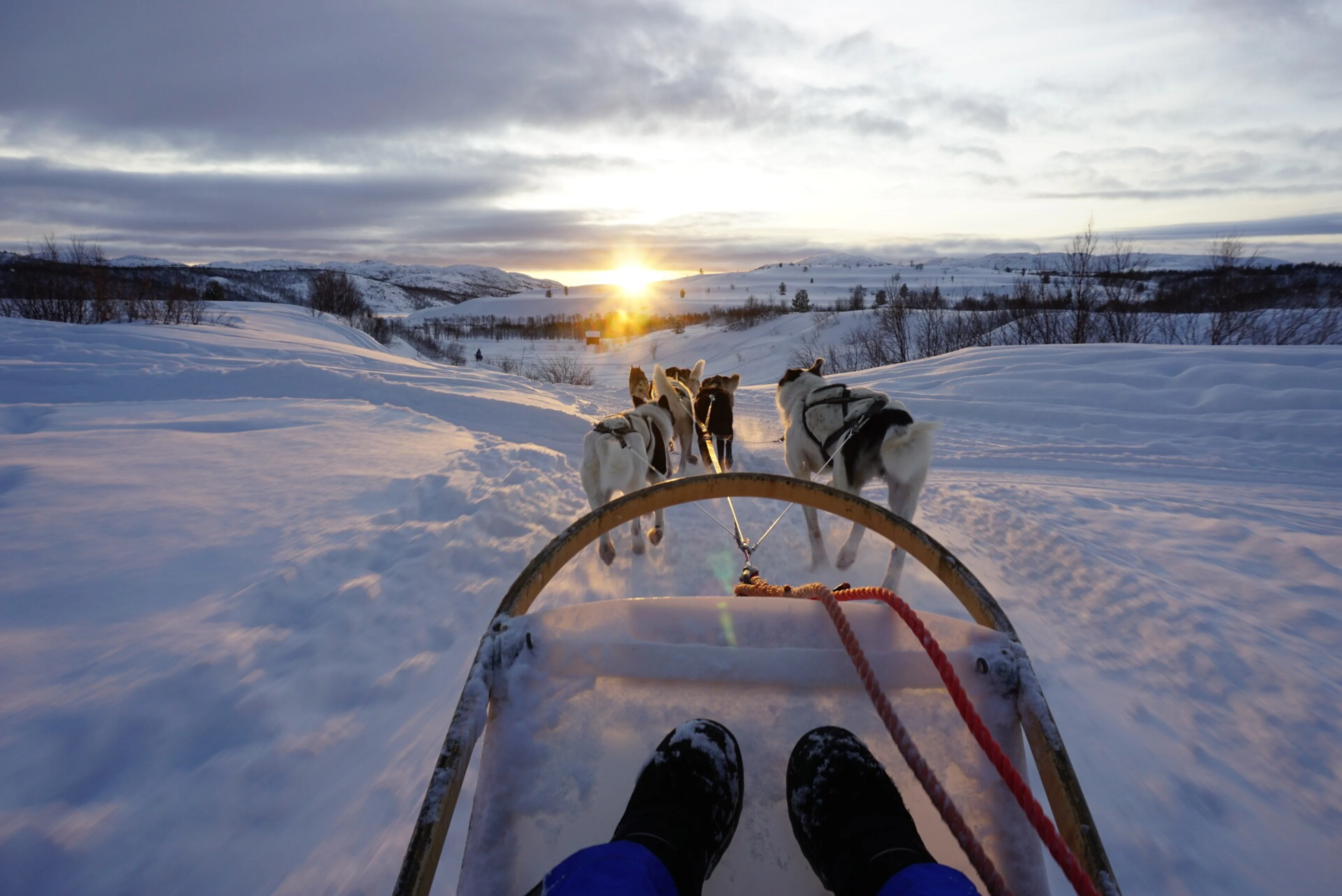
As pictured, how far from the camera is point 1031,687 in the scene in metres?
1.22

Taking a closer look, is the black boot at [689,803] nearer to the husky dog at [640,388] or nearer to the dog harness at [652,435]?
the dog harness at [652,435]

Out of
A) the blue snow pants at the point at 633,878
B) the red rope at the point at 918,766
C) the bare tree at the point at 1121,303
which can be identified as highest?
the bare tree at the point at 1121,303

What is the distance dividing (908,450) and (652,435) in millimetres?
1783

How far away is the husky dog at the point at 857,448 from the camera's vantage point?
120 inches

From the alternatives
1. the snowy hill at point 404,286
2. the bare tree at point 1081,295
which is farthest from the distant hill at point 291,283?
the bare tree at point 1081,295

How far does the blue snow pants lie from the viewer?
1.01 meters

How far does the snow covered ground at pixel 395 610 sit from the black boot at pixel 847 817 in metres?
1.01

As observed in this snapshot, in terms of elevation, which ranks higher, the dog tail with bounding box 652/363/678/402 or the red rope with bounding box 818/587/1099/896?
the dog tail with bounding box 652/363/678/402

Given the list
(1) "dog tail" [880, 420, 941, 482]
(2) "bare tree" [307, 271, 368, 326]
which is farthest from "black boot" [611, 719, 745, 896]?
(2) "bare tree" [307, 271, 368, 326]

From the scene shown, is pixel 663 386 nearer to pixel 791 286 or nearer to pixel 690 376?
pixel 690 376

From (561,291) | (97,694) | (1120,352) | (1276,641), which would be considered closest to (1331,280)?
(1120,352)

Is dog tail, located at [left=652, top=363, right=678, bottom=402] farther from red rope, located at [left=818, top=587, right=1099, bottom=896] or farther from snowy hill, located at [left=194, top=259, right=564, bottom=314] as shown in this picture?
snowy hill, located at [left=194, top=259, right=564, bottom=314]

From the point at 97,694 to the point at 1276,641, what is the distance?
481 centimetres

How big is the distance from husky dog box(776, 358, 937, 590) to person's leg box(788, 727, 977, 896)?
164cm
